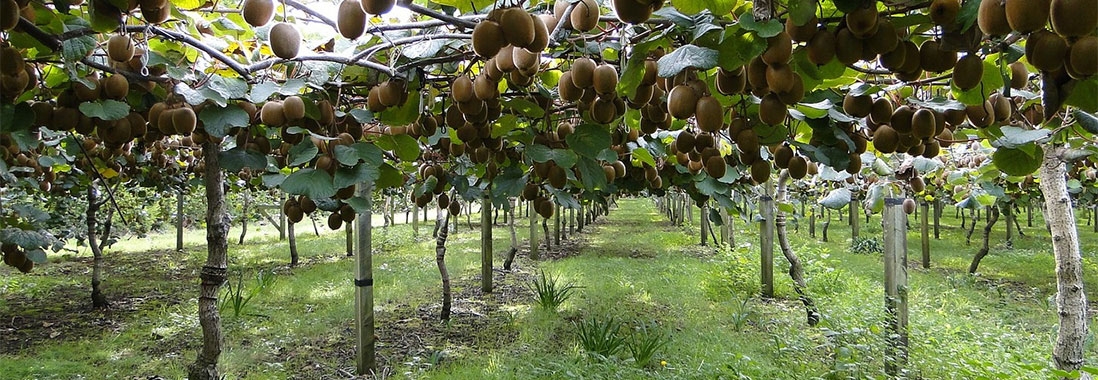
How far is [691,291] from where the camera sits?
7113 millimetres

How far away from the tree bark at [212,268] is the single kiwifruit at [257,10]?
128cm

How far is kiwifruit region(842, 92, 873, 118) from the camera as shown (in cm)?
117

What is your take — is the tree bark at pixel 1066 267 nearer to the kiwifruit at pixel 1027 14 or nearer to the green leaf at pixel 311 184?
the kiwifruit at pixel 1027 14

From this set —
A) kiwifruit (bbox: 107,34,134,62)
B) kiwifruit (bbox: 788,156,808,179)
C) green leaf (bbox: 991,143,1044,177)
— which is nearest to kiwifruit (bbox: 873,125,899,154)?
kiwifruit (bbox: 788,156,808,179)

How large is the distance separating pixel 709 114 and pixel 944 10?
0.35 m

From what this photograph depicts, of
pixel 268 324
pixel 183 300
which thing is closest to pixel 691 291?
pixel 268 324

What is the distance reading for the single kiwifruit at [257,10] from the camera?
1.04 meters

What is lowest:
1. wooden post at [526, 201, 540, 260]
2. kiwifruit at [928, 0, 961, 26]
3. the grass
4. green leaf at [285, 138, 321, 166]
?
the grass

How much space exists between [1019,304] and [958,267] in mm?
3289

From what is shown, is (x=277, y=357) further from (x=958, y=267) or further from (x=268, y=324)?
(x=958, y=267)

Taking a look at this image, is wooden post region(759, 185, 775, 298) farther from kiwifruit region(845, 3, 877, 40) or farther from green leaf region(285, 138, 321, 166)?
kiwifruit region(845, 3, 877, 40)

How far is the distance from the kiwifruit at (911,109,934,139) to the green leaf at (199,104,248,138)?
152 centimetres

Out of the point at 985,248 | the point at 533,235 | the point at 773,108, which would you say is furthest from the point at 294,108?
the point at 985,248

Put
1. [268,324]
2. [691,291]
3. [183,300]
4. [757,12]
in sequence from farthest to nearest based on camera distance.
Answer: [691,291] < [183,300] < [268,324] < [757,12]
